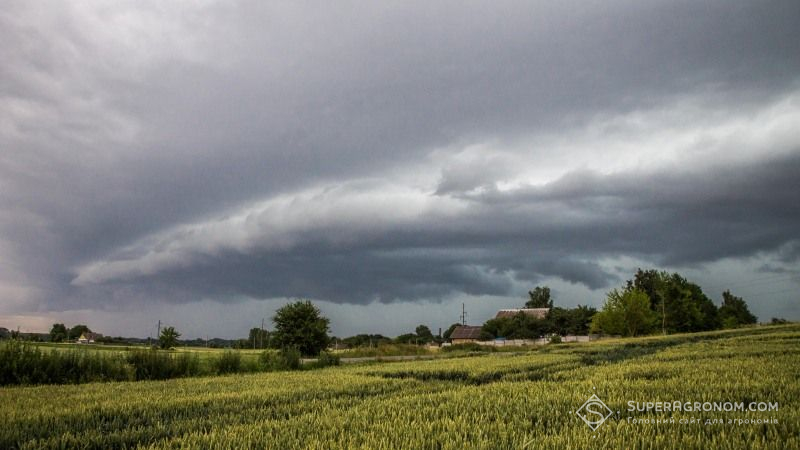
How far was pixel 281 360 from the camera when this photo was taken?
908 inches

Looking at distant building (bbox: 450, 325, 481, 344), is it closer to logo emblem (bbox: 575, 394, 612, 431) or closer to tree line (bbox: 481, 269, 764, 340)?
tree line (bbox: 481, 269, 764, 340)

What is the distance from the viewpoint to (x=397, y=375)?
1484 centimetres

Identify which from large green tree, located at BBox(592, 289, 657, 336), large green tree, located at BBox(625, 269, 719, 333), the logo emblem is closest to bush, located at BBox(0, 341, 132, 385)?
the logo emblem

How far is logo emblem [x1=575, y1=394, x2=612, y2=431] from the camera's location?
5927 mm

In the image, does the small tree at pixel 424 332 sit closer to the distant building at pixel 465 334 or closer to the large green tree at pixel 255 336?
the distant building at pixel 465 334

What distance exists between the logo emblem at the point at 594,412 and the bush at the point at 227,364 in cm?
1686

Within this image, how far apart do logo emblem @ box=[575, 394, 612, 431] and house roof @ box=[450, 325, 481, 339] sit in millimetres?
112401

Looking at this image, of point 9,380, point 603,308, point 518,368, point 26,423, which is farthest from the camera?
point 603,308

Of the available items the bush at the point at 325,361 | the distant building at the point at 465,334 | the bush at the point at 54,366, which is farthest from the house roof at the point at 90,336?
the bush at the point at 54,366

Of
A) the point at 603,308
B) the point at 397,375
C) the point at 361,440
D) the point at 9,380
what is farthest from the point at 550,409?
the point at 603,308

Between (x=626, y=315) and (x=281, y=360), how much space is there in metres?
70.1

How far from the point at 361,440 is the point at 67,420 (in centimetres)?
488

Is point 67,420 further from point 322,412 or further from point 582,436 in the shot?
point 582,436

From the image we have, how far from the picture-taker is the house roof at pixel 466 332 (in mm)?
117950
